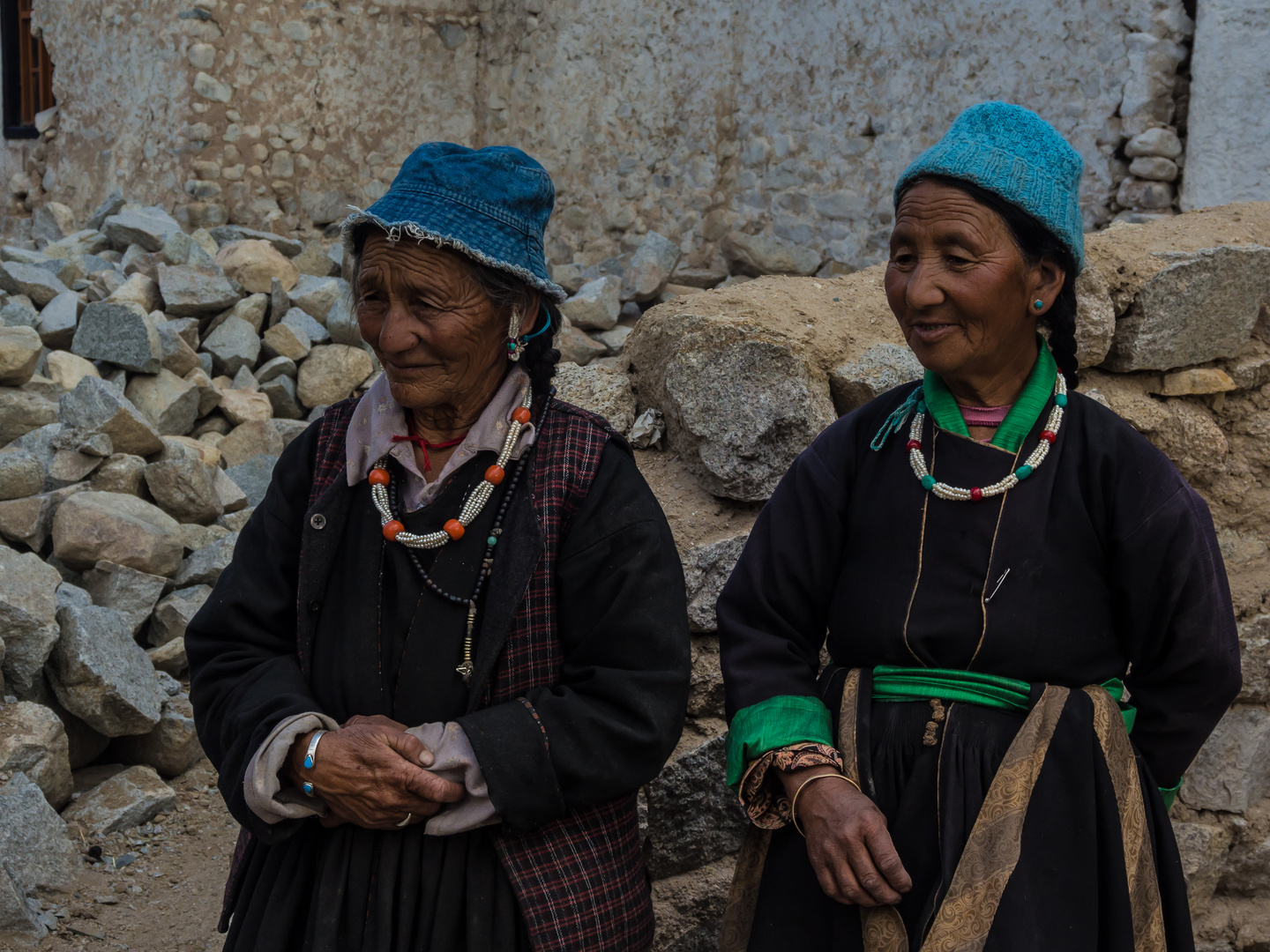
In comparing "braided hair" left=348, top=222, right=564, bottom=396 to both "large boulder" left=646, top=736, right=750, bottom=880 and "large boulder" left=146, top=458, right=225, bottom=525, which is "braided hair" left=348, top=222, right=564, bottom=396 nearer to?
"large boulder" left=646, top=736, right=750, bottom=880

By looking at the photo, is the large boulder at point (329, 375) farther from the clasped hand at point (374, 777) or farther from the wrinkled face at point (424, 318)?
the clasped hand at point (374, 777)

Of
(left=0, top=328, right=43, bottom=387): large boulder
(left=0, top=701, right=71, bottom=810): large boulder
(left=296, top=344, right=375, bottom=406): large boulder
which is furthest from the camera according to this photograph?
(left=296, top=344, right=375, bottom=406): large boulder

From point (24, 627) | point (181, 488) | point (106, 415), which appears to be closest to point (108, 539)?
point (181, 488)

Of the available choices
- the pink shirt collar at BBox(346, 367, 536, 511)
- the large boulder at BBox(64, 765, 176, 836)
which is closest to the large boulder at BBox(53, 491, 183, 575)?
the large boulder at BBox(64, 765, 176, 836)

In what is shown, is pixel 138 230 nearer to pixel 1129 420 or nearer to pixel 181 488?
pixel 181 488

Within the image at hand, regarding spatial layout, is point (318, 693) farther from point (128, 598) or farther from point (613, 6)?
point (613, 6)

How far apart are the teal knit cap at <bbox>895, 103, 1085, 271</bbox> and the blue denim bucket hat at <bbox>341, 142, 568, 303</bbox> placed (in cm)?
61

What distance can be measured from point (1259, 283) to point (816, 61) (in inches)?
188

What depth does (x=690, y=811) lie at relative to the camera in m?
2.59

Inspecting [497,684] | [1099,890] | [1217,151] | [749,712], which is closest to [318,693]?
[497,684]

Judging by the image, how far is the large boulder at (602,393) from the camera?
2.91 m

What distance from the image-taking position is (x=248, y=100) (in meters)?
8.52

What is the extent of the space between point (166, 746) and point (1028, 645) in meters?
2.93

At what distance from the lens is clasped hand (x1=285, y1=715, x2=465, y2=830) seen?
5.61 feet
